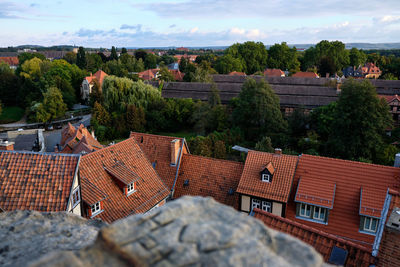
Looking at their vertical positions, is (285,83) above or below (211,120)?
above

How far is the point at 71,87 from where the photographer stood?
228 ft

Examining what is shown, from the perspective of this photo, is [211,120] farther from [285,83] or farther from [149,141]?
[285,83]

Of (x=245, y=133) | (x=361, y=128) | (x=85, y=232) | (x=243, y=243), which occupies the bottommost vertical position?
(x=245, y=133)

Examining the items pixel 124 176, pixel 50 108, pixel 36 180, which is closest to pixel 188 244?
pixel 36 180

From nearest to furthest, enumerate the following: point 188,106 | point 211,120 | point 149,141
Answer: point 149,141 → point 211,120 → point 188,106

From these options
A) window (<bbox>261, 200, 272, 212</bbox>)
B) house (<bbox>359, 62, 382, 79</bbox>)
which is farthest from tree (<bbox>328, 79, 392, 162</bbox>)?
house (<bbox>359, 62, 382, 79</bbox>)

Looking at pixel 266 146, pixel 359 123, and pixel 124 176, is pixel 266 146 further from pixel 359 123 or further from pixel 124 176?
pixel 124 176

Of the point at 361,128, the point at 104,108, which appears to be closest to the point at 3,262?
the point at 361,128

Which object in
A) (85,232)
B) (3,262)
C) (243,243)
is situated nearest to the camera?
(243,243)

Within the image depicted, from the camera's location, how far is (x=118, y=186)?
682 inches

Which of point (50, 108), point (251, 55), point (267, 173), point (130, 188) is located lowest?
point (50, 108)

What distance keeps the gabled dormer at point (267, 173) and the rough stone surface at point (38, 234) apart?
1502cm

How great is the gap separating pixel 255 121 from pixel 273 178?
1001 inches

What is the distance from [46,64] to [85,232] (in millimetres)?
86962
